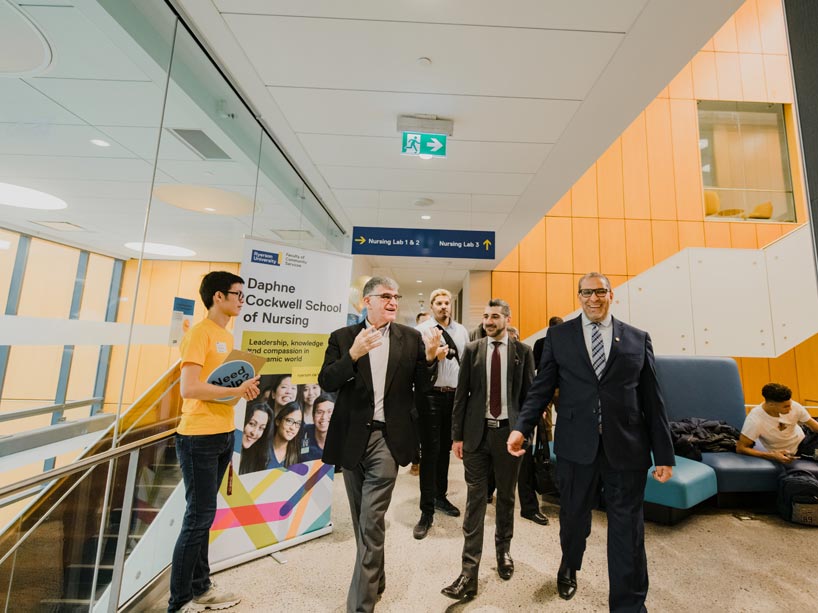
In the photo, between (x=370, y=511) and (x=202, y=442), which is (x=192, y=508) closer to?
(x=202, y=442)

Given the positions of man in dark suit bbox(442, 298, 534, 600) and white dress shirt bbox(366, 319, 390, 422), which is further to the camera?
man in dark suit bbox(442, 298, 534, 600)

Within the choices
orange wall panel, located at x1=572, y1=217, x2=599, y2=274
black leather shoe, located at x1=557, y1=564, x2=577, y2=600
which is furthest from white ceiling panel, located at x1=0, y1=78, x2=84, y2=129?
orange wall panel, located at x1=572, y1=217, x2=599, y2=274

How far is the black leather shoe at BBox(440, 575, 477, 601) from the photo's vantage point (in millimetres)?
2186

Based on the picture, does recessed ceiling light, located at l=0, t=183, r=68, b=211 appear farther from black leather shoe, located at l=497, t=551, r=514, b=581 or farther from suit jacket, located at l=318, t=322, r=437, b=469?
black leather shoe, located at l=497, t=551, r=514, b=581

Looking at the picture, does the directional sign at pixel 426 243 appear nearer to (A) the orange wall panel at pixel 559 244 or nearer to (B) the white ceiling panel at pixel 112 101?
(B) the white ceiling panel at pixel 112 101

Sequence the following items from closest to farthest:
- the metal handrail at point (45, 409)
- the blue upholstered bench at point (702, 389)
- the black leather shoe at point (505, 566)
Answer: the metal handrail at point (45, 409) < the black leather shoe at point (505, 566) < the blue upholstered bench at point (702, 389)

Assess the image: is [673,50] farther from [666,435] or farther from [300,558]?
[300,558]

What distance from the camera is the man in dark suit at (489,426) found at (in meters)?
2.25

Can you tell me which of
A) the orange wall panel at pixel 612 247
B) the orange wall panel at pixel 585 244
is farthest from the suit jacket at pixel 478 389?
the orange wall panel at pixel 612 247

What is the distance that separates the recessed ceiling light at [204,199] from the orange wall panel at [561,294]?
6248 millimetres

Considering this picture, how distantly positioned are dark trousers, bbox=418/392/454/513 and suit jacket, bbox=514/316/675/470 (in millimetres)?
1280

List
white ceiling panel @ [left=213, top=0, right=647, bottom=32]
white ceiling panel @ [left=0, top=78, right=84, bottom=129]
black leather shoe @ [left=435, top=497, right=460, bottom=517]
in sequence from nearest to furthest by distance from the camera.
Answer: white ceiling panel @ [left=0, top=78, right=84, bottom=129], white ceiling panel @ [left=213, top=0, right=647, bottom=32], black leather shoe @ [left=435, top=497, right=460, bottom=517]

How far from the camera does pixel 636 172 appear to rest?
26.6ft

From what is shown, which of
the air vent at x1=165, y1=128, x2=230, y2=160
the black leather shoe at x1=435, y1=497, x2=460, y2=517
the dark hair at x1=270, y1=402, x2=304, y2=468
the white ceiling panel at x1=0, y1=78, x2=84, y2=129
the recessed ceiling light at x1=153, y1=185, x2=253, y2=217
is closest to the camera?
the white ceiling panel at x1=0, y1=78, x2=84, y2=129
